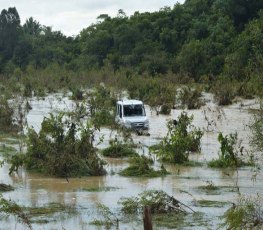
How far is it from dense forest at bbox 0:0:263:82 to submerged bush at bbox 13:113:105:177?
25.1 m

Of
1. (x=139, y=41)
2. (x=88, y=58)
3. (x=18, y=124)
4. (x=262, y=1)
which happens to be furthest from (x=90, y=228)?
(x=88, y=58)

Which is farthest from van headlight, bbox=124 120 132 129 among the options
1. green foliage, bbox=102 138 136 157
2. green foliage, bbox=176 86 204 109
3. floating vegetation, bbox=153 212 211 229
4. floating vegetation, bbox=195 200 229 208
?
floating vegetation, bbox=153 212 211 229

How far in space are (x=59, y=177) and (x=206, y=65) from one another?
37.8 meters

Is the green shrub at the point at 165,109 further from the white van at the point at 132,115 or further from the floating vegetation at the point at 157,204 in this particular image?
the floating vegetation at the point at 157,204

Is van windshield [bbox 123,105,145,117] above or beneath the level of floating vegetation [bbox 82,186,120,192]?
above

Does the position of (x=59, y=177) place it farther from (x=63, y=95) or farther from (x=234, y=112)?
(x=63, y=95)

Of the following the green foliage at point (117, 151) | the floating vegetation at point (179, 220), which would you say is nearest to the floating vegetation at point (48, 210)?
the floating vegetation at point (179, 220)

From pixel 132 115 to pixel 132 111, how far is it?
193 mm

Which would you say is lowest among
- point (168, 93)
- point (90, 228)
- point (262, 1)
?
point (90, 228)

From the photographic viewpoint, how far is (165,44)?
64.9m

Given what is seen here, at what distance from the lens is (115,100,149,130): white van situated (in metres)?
27.1

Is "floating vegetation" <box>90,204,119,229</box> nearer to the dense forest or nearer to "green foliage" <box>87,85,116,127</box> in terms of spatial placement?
"green foliage" <box>87,85,116,127</box>

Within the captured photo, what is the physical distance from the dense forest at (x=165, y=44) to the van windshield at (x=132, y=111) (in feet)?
50.7

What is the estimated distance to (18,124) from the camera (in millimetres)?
27906
